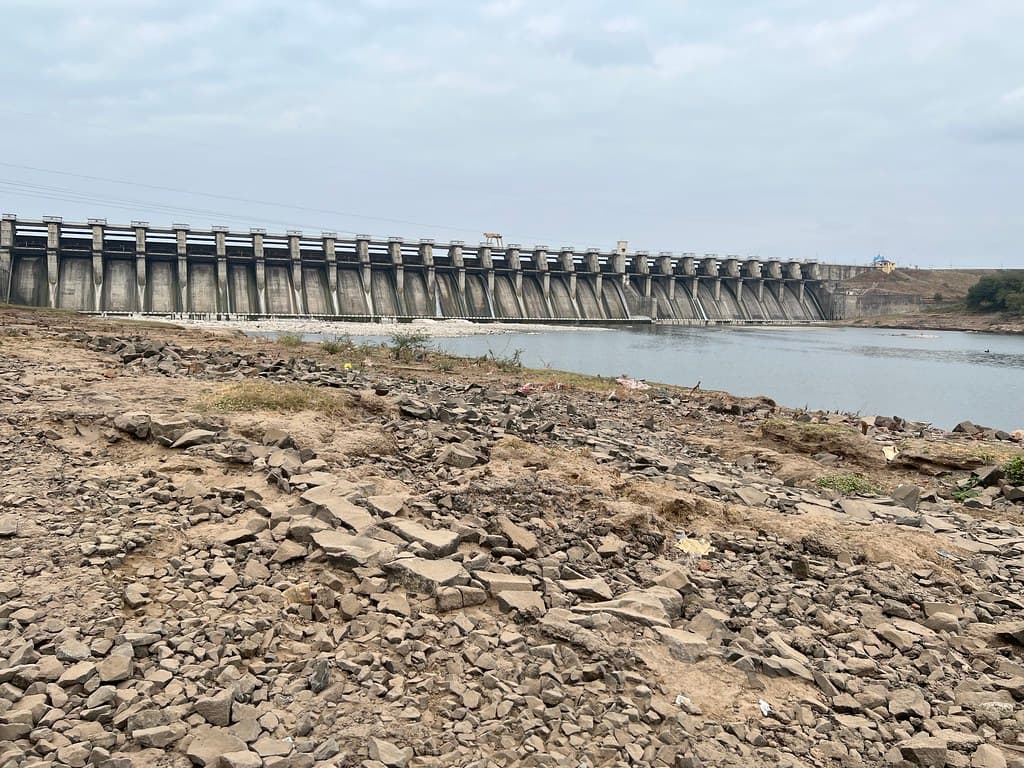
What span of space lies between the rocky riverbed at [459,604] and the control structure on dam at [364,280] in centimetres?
4817

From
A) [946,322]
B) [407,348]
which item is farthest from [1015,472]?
[946,322]

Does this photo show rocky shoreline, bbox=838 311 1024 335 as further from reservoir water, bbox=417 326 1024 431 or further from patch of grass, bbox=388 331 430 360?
patch of grass, bbox=388 331 430 360

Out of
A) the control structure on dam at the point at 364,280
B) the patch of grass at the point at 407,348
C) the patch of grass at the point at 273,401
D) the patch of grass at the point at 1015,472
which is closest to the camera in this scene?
the patch of grass at the point at 273,401

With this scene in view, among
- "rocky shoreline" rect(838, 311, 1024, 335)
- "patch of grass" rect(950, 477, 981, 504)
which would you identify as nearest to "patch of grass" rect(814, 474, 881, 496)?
"patch of grass" rect(950, 477, 981, 504)

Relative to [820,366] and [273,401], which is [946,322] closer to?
[820,366]

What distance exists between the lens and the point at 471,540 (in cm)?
569

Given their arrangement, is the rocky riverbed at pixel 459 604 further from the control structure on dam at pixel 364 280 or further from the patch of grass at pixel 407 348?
the control structure on dam at pixel 364 280

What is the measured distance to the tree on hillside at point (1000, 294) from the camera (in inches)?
2901

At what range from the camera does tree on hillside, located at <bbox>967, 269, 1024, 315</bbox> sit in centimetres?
7369

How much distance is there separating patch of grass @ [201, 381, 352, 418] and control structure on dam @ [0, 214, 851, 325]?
45.6 metres

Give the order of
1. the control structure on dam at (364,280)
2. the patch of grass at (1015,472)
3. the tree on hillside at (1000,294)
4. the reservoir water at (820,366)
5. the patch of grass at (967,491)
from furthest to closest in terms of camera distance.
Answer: the tree on hillside at (1000,294), the control structure on dam at (364,280), the reservoir water at (820,366), the patch of grass at (1015,472), the patch of grass at (967,491)

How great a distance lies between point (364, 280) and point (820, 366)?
38962 mm

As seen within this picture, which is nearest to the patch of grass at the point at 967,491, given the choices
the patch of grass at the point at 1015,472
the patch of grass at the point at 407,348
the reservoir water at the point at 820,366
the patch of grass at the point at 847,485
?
the patch of grass at the point at 1015,472

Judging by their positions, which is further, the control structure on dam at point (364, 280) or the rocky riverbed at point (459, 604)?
the control structure on dam at point (364, 280)
